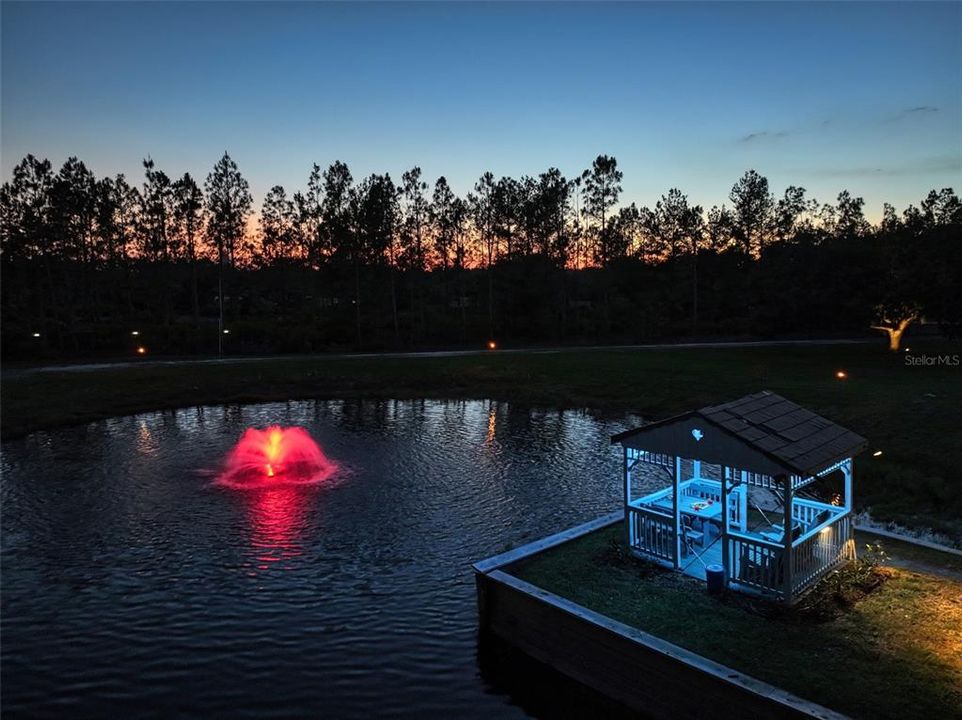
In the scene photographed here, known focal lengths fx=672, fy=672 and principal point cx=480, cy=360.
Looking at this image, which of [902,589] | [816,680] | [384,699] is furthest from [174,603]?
[902,589]

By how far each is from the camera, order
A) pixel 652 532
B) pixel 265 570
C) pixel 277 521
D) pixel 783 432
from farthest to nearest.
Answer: pixel 277 521 → pixel 265 570 → pixel 652 532 → pixel 783 432

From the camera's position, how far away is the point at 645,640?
11148 millimetres

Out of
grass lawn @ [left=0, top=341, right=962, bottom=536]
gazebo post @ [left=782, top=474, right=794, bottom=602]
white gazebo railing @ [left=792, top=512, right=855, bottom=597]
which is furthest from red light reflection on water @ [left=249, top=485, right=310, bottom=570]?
grass lawn @ [left=0, top=341, right=962, bottom=536]

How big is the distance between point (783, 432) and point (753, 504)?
1850 mm

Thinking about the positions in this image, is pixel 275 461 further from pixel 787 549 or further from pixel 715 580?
pixel 787 549

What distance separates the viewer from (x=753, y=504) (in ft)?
49.1

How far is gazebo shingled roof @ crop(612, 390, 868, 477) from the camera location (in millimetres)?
13258

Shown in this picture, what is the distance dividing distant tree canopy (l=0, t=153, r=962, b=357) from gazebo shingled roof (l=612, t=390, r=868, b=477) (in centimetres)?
4891

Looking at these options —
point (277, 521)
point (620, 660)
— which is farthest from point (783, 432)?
point (277, 521)

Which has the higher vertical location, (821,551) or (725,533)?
(725,533)

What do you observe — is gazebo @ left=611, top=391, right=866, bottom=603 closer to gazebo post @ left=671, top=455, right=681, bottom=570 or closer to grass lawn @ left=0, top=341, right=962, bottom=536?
gazebo post @ left=671, top=455, right=681, bottom=570

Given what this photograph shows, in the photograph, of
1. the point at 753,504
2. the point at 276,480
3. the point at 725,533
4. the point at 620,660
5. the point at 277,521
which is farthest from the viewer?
the point at 276,480

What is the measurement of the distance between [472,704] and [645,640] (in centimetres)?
328

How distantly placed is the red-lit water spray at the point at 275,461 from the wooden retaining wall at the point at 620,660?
43.0 feet
